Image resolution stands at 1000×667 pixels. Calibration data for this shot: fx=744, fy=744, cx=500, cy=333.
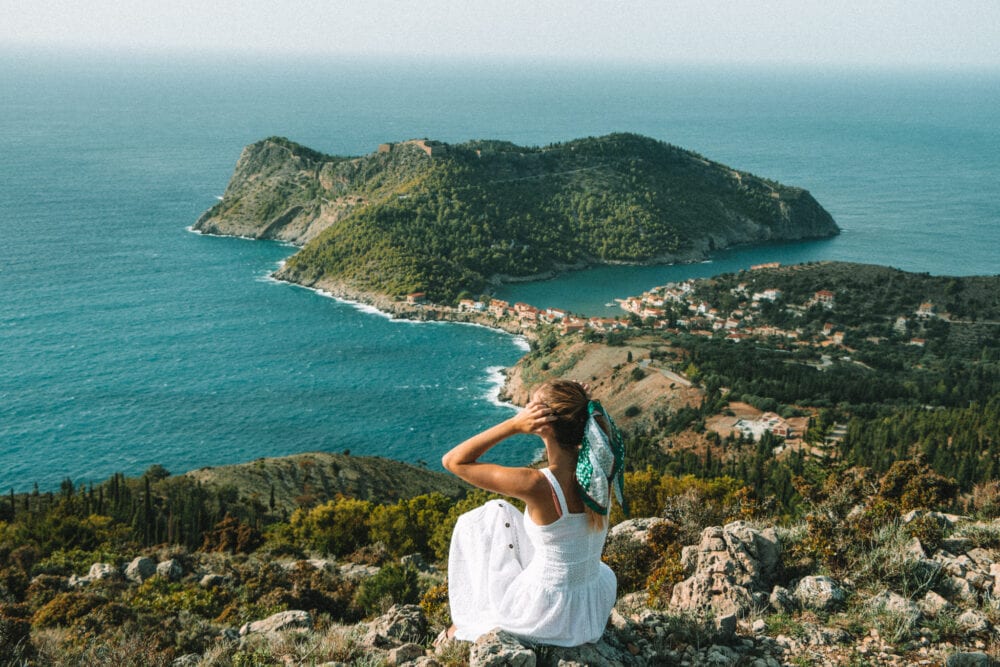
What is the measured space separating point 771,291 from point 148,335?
244 feet

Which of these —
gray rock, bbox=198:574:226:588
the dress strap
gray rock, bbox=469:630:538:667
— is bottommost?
gray rock, bbox=198:574:226:588

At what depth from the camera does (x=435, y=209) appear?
11719 cm

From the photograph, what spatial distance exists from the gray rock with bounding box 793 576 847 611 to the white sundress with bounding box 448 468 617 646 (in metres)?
3.32

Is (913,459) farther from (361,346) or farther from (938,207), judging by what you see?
(938,207)

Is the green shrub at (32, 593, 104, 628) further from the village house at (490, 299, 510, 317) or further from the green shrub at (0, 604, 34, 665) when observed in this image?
the village house at (490, 299, 510, 317)

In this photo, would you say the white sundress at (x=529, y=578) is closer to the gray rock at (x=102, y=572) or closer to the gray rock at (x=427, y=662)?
the gray rock at (x=427, y=662)

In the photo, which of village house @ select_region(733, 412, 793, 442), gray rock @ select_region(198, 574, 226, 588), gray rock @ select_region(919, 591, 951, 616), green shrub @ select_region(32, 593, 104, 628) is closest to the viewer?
gray rock @ select_region(919, 591, 951, 616)

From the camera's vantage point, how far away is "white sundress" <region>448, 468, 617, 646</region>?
228 inches

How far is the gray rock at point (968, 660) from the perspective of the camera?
6605 millimetres

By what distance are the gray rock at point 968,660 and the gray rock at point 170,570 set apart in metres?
14.8

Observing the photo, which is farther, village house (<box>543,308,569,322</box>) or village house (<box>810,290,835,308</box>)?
village house (<box>810,290,835,308</box>)

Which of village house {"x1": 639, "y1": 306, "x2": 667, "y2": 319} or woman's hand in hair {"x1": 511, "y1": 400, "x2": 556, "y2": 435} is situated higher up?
woman's hand in hair {"x1": 511, "y1": 400, "x2": 556, "y2": 435}

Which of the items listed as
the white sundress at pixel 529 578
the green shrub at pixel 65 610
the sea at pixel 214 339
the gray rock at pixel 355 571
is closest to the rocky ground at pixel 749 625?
the white sundress at pixel 529 578

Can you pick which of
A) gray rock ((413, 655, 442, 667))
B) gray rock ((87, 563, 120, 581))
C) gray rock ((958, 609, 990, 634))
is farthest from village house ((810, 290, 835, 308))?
gray rock ((413, 655, 442, 667))
